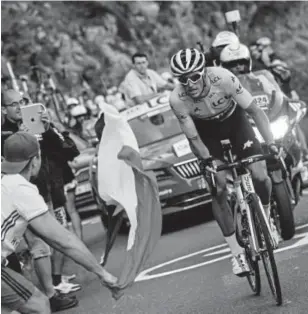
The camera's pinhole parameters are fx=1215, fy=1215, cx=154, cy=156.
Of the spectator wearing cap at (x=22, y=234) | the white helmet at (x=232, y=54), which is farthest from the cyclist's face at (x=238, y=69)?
the spectator wearing cap at (x=22, y=234)

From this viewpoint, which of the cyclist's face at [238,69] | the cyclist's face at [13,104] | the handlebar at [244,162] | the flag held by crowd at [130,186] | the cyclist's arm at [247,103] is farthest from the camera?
the cyclist's face at [238,69]

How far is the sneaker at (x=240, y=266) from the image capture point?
9.21m

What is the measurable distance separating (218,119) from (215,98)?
251mm

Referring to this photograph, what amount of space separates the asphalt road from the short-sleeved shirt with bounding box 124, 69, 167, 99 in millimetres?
3753

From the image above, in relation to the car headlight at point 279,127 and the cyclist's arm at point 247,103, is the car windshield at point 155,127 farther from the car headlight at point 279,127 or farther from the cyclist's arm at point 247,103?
the cyclist's arm at point 247,103

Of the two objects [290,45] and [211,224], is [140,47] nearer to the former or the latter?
[290,45]

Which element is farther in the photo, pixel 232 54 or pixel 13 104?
pixel 232 54

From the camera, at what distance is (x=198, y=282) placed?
33.6 feet

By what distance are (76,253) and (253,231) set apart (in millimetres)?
2515

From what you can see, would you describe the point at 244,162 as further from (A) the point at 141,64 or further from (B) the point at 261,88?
(A) the point at 141,64

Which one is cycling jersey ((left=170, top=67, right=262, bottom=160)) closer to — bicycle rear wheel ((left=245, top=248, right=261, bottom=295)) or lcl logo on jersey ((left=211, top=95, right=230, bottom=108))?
lcl logo on jersey ((left=211, top=95, right=230, bottom=108))

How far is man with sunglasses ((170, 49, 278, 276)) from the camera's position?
29.7 ft

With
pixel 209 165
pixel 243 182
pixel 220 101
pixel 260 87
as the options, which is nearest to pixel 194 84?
pixel 220 101

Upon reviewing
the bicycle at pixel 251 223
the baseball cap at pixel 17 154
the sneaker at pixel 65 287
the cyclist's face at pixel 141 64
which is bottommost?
the sneaker at pixel 65 287
